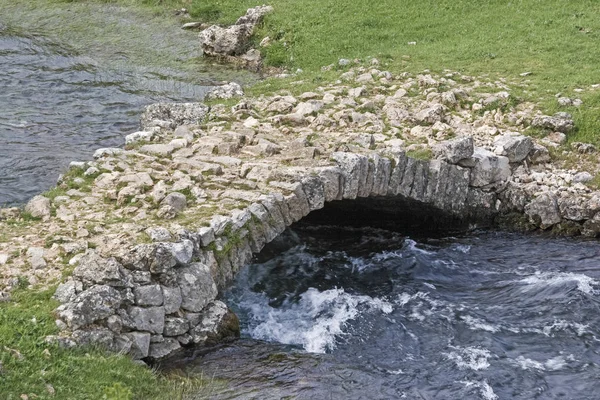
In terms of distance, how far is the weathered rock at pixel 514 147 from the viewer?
17375 millimetres

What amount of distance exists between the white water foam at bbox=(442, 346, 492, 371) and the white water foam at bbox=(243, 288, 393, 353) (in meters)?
1.75

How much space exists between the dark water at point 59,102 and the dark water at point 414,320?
21.9ft

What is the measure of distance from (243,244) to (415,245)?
508 cm

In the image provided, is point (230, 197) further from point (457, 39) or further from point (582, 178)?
point (457, 39)

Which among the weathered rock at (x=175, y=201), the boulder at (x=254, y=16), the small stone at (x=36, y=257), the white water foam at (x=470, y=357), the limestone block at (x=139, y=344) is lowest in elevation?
the white water foam at (x=470, y=357)

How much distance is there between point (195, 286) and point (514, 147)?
29.3 feet

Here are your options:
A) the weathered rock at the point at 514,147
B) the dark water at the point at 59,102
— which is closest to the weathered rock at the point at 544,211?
the weathered rock at the point at 514,147

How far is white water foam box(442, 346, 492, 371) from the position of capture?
470 inches

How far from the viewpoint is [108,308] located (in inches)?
427

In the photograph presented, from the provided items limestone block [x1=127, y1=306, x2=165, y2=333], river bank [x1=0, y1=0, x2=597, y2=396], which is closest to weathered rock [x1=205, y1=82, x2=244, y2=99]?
river bank [x1=0, y1=0, x2=597, y2=396]

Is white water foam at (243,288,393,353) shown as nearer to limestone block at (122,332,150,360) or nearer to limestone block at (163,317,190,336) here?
limestone block at (163,317,190,336)

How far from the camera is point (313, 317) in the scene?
44.5 ft

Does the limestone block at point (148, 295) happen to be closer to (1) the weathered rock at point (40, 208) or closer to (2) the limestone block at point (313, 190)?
(1) the weathered rock at point (40, 208)

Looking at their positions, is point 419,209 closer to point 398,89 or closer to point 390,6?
point 398,89
